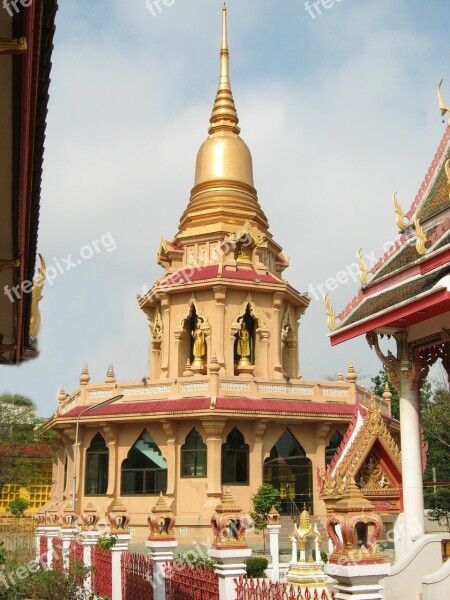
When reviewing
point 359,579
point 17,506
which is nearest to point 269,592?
point 359,579

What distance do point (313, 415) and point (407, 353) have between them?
41.6 feet

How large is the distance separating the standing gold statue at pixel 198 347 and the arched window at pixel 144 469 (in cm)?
371

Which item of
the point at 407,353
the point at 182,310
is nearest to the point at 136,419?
the point at 182,310

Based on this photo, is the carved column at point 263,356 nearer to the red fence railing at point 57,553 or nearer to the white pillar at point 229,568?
the red fence railing at point 57,553

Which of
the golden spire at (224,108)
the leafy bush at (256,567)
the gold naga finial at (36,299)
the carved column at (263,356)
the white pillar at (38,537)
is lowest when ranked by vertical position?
the leafy bush at (256,567)

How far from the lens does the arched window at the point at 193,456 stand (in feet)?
81.7

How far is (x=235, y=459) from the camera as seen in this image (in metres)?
25.1

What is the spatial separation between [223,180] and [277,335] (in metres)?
7.66

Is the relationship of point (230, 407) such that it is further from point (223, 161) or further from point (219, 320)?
point (223, 161)

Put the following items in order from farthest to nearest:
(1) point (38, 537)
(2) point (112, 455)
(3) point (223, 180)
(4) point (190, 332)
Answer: (3) point (223, 180)
(4) point (190, 332)
(2) point (112, 455)
(1) point (38, 537)

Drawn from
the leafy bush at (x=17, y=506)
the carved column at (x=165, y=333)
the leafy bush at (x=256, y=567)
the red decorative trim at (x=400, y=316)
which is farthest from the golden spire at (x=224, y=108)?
the red decorative trim at (x=400, y=316)

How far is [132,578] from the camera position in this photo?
37.8 ft

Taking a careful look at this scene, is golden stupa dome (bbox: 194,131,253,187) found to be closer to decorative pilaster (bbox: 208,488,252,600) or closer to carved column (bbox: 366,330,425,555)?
carved column (bbox: 366,330,425,555)

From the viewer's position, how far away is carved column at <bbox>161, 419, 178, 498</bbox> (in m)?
24.9
